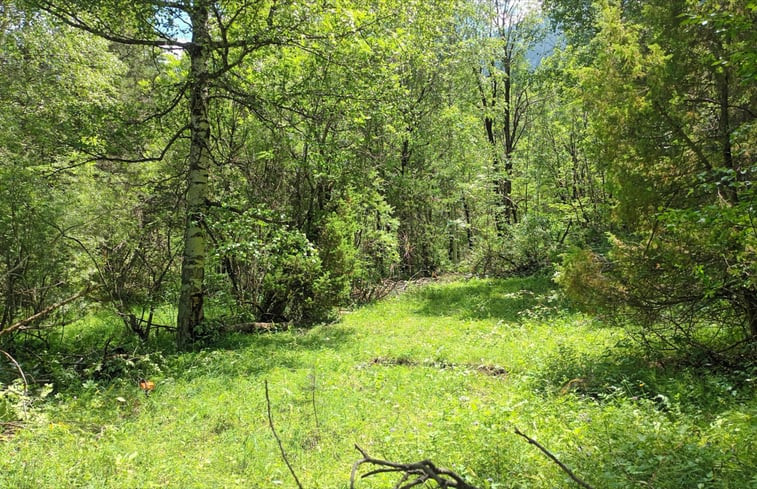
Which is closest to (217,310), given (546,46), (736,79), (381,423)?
(381,423)

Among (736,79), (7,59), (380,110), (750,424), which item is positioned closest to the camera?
(750,424)

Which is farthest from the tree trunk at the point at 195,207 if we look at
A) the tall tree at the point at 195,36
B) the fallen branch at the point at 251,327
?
the fallen branch at the point at 251,327

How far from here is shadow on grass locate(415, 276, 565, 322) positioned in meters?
10.0

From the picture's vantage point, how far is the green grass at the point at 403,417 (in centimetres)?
334

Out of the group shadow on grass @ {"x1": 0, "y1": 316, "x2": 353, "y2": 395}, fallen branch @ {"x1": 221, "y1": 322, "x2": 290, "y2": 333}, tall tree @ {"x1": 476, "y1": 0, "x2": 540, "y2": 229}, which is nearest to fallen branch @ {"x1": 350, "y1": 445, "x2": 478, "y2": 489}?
shadow on grass @ {"x1": 0, "y1": 316, "x2": 353, "y2": 395}

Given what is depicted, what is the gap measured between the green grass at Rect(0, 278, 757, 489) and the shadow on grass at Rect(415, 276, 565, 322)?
172cm

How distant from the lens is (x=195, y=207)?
8.07 metres

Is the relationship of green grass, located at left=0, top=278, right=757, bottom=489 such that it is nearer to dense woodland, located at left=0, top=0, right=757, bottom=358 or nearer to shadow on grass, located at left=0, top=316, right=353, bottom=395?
shadow on grass, located at left=0, top=316, right=353, bottom=395

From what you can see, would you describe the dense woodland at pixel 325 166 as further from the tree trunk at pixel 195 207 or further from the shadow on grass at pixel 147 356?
the shadow on grass at pixel 147 356

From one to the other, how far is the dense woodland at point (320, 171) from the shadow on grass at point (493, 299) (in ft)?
4.59

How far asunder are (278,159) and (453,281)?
8222mm

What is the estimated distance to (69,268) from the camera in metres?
8.26

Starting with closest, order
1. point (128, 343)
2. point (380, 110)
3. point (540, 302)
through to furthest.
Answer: point (128, 343)
point (380, 110)
point (540, 302)

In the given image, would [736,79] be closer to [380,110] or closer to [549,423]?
[549,423]
